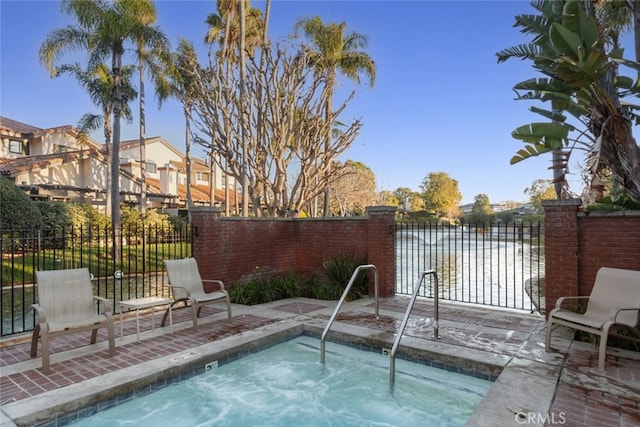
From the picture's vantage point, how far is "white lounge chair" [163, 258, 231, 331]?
633 centimetres

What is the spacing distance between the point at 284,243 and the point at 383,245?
2.89 metres

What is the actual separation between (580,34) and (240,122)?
9.65 metres

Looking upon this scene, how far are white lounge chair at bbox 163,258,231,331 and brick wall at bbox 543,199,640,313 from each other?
549 cm

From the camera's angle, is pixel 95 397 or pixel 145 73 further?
pixel 145 73

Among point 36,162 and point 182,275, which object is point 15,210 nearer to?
point 36,162

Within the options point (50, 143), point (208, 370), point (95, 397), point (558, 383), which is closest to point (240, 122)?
point (208, 370)

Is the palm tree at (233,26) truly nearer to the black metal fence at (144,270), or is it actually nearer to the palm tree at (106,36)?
the palm tree at (106,36)

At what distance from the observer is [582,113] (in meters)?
7.26

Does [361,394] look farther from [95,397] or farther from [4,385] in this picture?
[4,385]

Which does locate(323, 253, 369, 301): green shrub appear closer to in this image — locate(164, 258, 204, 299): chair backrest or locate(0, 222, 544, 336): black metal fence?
locate(0, 222, 544, 336): black metal fence

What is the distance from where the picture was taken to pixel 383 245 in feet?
28.0

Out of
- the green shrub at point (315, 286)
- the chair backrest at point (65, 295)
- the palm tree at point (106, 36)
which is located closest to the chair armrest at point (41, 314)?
the chair backrest at point (65, 295)

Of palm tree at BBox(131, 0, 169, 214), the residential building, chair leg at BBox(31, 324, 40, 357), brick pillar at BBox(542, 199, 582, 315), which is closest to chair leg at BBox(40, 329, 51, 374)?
chair leg at BBox(31, 324, 40, 357)

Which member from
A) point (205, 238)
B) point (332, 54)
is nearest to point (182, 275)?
point (205, 238)
